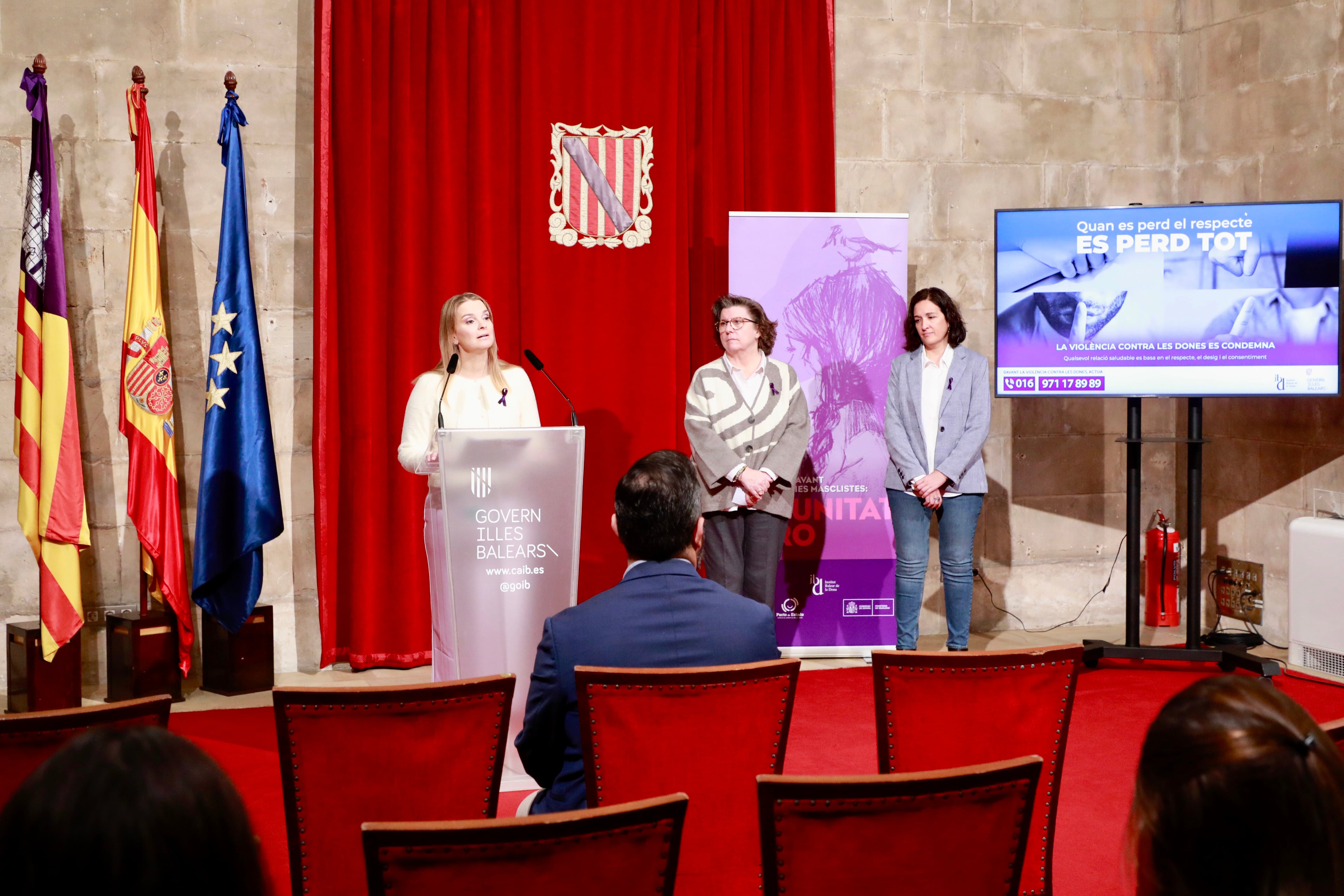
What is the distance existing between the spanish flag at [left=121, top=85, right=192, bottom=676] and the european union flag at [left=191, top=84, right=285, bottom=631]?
125mm

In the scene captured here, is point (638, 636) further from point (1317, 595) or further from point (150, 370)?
point (1317, 595)

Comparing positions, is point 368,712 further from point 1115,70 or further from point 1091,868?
point 1115,70

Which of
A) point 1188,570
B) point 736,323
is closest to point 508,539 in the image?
point 736,323

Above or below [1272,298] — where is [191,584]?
below

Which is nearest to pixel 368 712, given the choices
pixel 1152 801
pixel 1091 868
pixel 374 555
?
pixel 1152 801

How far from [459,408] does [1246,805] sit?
11.0ft

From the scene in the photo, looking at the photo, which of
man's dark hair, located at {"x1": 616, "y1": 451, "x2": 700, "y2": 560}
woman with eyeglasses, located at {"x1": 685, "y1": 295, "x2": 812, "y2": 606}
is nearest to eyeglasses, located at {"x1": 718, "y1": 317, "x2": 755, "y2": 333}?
woman with eyeglasses, located at {"x1": 685, "y1": 295, "x2": 812, "y2": 606}

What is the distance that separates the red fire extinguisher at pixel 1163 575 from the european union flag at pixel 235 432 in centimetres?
448

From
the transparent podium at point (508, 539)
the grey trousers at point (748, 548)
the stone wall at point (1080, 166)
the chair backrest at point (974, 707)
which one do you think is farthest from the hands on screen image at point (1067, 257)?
the chair backrest at point (974, 707)

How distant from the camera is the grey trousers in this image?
5.00 meters

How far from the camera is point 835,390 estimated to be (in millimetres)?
5574

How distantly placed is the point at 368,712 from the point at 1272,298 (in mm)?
4399

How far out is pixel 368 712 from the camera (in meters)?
2.14

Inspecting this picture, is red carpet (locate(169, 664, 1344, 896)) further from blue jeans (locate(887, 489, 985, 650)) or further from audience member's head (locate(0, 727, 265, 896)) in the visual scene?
audience member's head (locate(0, 727, 265, 896))
